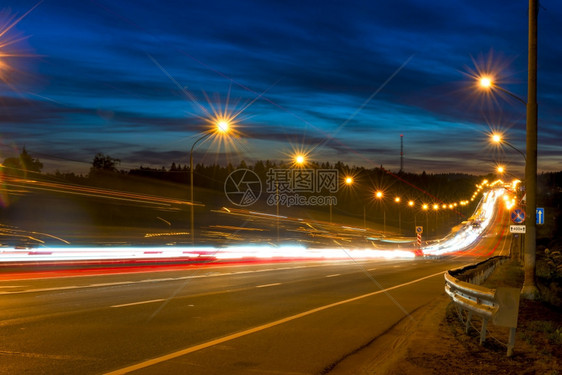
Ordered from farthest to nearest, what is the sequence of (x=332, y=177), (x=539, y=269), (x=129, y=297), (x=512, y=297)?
1. (x=332, y=177)
2. (x=539, y=269)
3. (x=129, y=297)
4. (x=512, y=297)

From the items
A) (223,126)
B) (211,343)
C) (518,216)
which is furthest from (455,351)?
(223,126)

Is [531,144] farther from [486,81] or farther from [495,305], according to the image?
[495,305]

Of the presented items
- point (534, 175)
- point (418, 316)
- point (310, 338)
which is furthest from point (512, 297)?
point (534, 175)

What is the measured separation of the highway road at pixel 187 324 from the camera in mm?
8039

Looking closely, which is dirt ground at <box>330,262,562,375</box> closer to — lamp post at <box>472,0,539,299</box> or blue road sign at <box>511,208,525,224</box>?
lamp post at <box>472,0,539,299</box>

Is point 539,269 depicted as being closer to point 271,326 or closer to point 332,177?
point 271,326

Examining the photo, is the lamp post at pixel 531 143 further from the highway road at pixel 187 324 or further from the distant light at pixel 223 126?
the distant light at pixel 223 126

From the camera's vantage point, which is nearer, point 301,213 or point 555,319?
point 555,319

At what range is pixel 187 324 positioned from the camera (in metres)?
11.4

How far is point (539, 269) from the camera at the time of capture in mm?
34531

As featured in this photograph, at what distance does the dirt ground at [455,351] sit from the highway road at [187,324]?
452mm

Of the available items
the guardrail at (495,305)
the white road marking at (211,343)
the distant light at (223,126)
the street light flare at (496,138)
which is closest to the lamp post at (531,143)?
the white road marking at (211,343)

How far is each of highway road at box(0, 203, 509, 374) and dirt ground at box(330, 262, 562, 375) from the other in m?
0.45

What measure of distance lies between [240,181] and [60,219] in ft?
305
